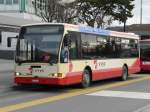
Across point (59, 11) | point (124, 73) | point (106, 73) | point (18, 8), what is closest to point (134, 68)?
point (124, 73)

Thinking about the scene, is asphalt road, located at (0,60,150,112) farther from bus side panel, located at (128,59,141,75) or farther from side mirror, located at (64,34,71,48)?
bus side panel, located at (128,59,141,75)

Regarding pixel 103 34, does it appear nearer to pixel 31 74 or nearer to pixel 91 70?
pixel 91 70

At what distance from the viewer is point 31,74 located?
19.4 m

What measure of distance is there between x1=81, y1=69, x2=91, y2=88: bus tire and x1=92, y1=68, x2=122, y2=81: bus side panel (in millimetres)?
539

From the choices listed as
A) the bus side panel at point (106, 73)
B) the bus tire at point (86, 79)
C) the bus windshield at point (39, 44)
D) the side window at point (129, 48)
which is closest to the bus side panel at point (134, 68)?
the side window at point (129, 48)

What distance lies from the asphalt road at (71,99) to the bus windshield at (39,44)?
1.28 metres

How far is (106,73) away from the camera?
2359cm

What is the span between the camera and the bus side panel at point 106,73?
73.0 ft

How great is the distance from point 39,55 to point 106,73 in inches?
206

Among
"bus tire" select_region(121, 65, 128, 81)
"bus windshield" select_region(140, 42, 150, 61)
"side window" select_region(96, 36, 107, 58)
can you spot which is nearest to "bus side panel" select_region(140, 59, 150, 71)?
"bus windshield" select_region(140, 42, 150, 61)

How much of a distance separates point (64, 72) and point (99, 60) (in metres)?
3.84

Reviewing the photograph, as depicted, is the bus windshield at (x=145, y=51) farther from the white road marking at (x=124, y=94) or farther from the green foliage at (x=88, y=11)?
the green foliage at (x=88, y=11)

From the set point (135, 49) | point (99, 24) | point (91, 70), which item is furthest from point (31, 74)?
point (99, 24)

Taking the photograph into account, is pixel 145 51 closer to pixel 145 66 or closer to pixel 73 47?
pixel 145 66
